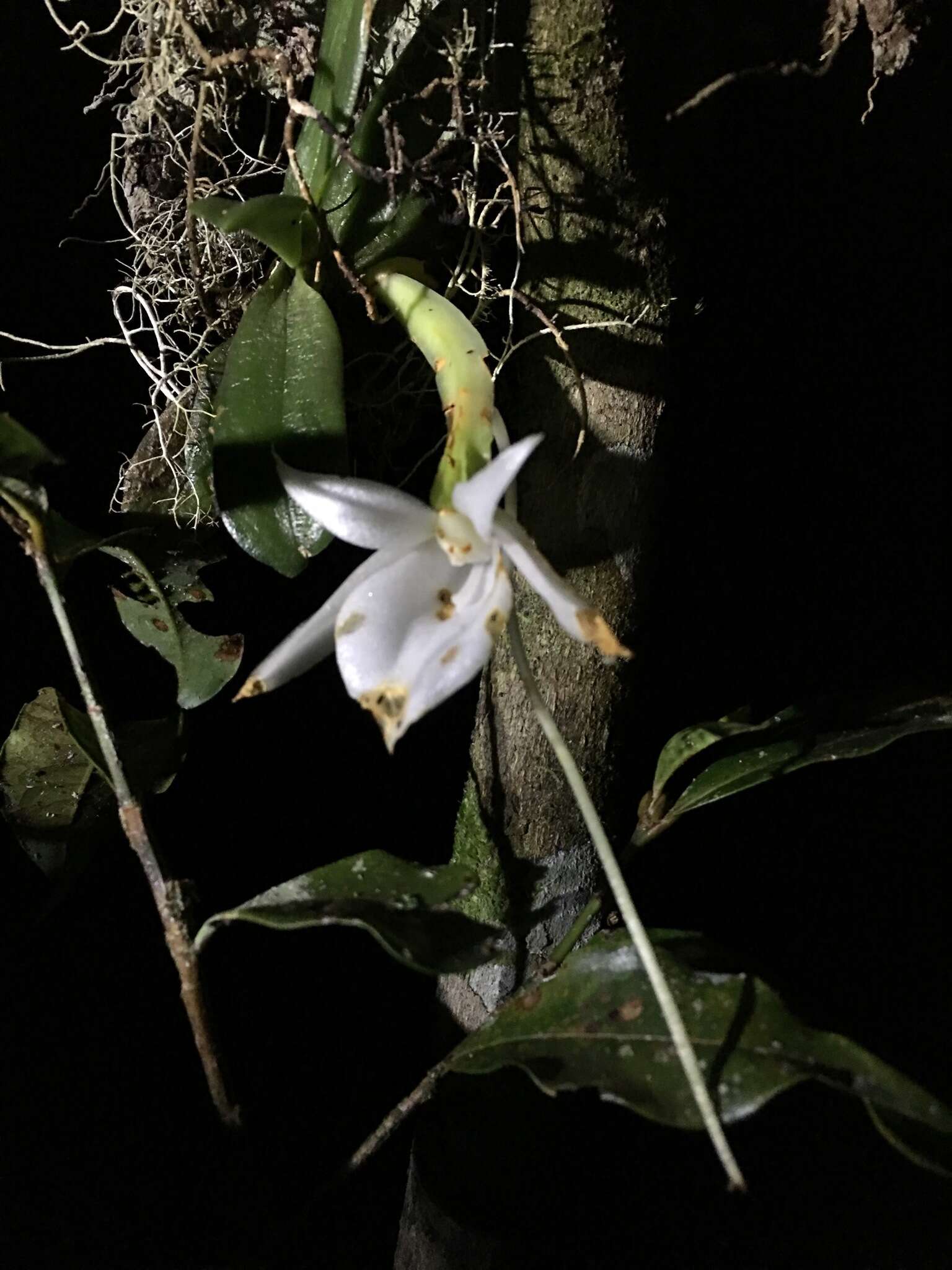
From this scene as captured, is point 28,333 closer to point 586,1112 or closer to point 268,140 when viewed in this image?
point 268,140

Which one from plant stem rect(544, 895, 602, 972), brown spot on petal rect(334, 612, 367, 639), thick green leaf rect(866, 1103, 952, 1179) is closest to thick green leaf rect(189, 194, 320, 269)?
brown spot on petal rect(334, 612, 367, 639)

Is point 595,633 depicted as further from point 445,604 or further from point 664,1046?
point 664,1046

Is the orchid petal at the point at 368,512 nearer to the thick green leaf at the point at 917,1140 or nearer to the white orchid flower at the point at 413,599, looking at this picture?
the white orchid flower at the point at 413,599

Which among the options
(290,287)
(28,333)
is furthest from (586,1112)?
(28,333)

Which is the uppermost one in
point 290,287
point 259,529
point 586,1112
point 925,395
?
point 290,287

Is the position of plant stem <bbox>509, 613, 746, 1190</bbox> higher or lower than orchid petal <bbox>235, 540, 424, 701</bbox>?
lower

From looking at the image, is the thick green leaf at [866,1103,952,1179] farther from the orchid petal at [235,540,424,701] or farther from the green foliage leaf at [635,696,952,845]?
the orchid petal at [235,540,424,701]

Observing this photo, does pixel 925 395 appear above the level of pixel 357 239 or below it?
below
